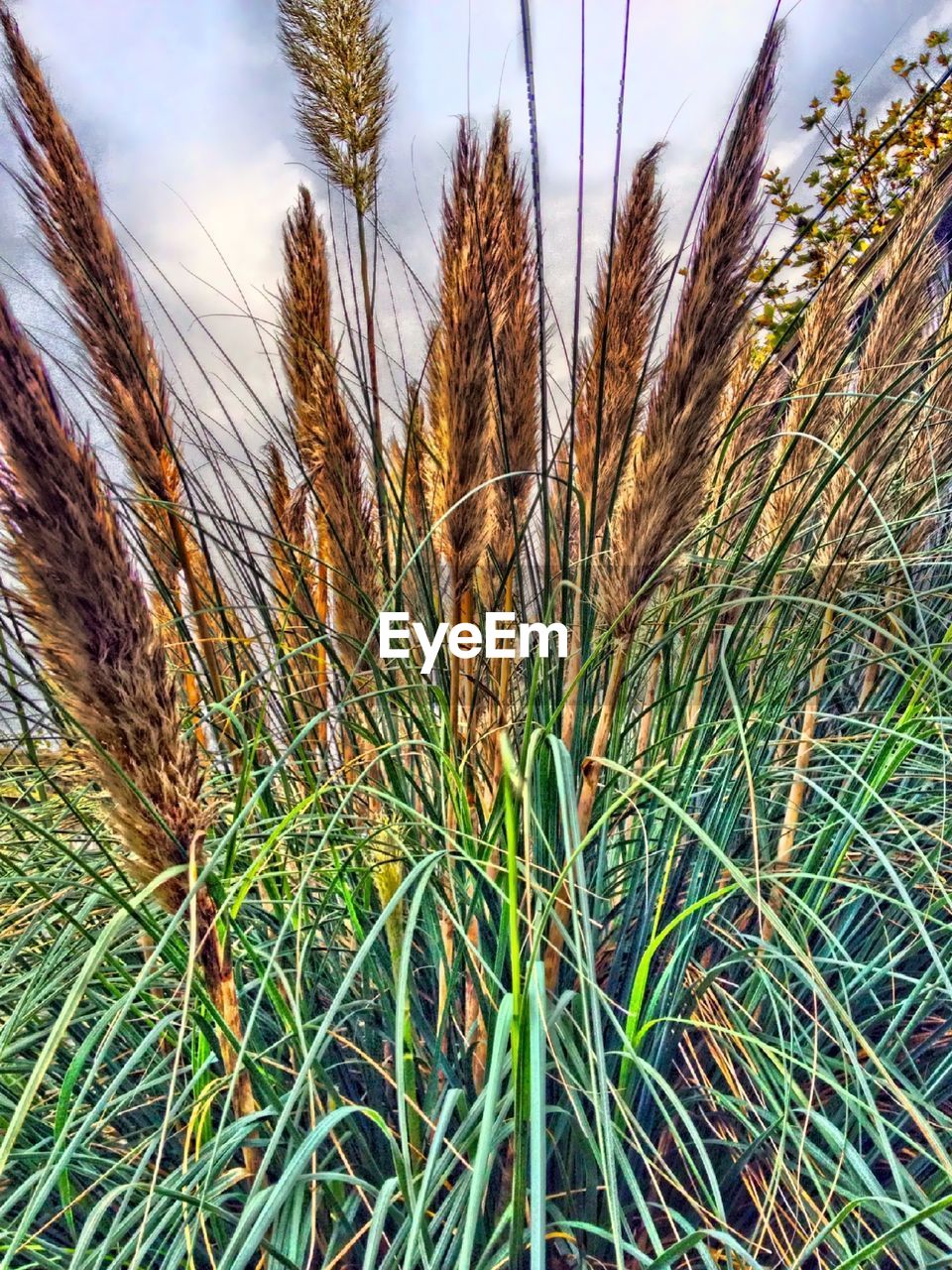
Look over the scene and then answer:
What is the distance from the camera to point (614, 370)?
1.48 m

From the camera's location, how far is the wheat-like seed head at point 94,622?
744mm

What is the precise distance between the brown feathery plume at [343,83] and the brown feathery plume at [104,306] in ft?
1.49

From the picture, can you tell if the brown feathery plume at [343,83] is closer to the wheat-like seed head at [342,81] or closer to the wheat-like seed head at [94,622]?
the wheat-like seed head at [342,81]

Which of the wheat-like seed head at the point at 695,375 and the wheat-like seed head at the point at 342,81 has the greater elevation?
the wheat-like seed head at the point at 342,81

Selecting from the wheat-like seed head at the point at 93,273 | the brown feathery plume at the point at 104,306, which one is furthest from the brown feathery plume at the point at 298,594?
the wheat-like seed head at the point at 93,273

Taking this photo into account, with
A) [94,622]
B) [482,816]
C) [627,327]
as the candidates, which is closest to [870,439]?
[627,327]

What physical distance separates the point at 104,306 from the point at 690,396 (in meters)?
1.03

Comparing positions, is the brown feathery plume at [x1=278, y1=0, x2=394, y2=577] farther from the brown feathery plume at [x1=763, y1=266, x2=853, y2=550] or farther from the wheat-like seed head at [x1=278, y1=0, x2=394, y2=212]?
the brown feathery plume at [x1=763, y1=266, x2=853, y2=550]

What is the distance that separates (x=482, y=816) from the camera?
1483 mm

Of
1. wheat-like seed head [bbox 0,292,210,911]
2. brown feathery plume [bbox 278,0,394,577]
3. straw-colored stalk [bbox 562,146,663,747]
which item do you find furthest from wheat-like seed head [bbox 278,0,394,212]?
wheat-like seed head [bbox 0,292,210,911]

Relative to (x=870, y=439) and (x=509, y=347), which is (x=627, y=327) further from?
(x=870, y=439)

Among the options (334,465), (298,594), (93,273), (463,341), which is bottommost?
(298,594)

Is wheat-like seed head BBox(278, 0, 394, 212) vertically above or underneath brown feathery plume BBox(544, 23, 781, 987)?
above

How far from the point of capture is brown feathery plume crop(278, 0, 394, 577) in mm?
1895
